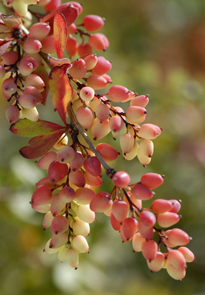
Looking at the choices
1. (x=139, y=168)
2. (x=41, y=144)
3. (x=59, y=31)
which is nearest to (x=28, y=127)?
(x=41, y=144)

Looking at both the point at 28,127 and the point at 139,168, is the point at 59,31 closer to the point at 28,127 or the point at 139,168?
the point at 28,127

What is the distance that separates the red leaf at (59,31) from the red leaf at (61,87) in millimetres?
47

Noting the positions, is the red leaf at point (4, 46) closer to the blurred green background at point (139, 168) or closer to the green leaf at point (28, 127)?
the green leaf at point (28, 127)

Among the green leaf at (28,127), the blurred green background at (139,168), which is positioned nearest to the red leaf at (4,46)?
the green leaf at (28,127)

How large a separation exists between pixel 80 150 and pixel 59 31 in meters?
0.16

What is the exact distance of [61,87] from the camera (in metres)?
0.40

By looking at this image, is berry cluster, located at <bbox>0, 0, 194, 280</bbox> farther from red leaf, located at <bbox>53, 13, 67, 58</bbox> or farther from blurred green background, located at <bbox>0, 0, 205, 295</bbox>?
blurred green background, located at <bbox>0, 0, 205, 295</bbox>

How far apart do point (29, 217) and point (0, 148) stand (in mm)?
630

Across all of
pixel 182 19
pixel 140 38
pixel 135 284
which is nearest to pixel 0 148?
pixel 135 284

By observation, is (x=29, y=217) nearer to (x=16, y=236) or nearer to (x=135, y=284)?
(x=16, y=236)

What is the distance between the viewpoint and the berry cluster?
0.38 m

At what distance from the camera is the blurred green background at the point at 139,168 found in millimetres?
1038

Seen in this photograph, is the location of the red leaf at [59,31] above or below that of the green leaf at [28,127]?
above

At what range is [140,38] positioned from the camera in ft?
6.00
